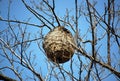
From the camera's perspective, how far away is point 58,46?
2742mm

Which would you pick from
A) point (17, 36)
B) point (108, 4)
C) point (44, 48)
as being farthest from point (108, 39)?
point (17, 36)

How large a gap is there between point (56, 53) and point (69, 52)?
18 centimetres

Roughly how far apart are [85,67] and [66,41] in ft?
1.75

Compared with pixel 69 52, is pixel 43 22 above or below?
above

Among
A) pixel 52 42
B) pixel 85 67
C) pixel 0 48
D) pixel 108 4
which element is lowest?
pixel 85 67

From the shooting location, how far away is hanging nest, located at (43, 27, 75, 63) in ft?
9.01

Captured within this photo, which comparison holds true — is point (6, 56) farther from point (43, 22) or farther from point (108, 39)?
point (108, 39)

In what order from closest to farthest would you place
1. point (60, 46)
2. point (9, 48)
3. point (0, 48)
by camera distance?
point (60, 46), point (9, 48), point (0, 48)

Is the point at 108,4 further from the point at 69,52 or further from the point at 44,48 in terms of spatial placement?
the point at 44,48

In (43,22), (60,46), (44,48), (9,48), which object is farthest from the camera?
(9,48)

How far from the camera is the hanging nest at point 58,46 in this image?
275cm

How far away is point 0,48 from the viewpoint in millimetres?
3949

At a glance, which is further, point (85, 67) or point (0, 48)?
point (0, 48)

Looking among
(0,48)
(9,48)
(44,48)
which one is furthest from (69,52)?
(0,48)
